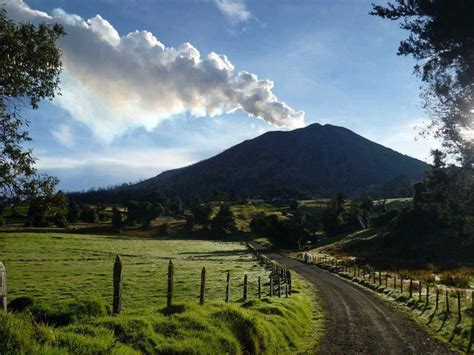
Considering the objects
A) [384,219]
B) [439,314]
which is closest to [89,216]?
[384,219]

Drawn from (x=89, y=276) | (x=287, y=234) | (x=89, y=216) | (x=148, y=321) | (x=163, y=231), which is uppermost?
(x=148, y=321)

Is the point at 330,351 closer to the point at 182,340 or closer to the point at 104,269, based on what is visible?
the point at 182,340

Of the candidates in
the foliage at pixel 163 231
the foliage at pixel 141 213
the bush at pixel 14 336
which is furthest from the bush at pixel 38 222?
the bush at pixel 14 336

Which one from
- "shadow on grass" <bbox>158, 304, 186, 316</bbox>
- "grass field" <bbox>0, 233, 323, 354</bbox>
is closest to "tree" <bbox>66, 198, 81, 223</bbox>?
"grass field" <bbox>0, 233, 323, 354</bbox>

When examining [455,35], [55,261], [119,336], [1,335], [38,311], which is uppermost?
[455,35]

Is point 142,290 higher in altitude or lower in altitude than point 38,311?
lower

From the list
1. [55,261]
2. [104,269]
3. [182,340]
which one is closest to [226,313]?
[182,340]

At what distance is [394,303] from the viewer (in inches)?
1250

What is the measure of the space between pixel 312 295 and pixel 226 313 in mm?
21585

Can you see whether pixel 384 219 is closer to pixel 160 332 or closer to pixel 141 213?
pixel 141 213

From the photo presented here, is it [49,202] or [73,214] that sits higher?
[49,202]

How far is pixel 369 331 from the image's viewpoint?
21656mm

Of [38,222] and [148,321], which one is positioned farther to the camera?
[38,222]

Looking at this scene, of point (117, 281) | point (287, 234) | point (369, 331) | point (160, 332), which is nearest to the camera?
point (160, 332)
